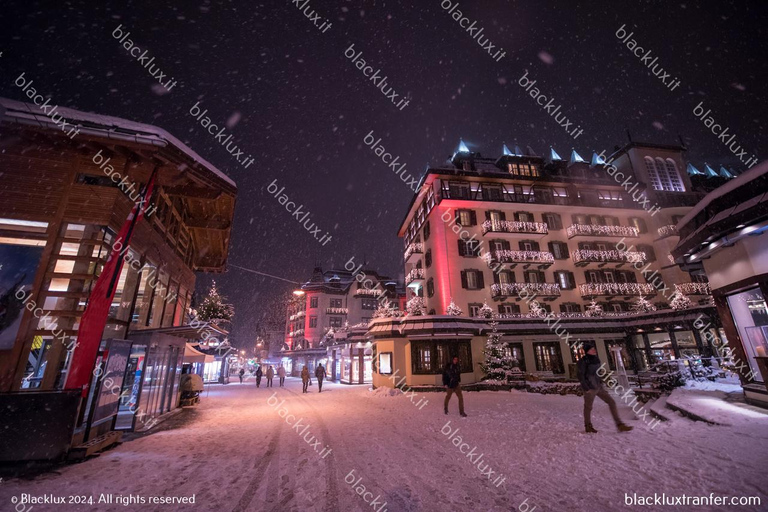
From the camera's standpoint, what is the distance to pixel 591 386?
717 cm

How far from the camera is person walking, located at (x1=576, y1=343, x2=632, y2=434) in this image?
7.02 m

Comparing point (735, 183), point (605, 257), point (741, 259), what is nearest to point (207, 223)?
→ point (735, 183)

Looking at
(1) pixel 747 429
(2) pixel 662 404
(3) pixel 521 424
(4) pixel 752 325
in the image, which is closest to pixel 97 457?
(3) pixel 521 424

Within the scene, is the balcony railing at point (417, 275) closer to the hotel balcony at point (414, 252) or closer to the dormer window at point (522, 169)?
the hotel balcony at point (414, 252)

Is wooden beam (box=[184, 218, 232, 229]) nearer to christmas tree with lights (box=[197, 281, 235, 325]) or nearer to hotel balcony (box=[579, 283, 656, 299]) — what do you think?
christmas tree with lights (box=[197, 281, 235, 325])

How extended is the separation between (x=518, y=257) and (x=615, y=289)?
30.1 ft

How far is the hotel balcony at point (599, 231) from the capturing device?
89.6 ft

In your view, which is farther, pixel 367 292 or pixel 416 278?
pixel 367 292

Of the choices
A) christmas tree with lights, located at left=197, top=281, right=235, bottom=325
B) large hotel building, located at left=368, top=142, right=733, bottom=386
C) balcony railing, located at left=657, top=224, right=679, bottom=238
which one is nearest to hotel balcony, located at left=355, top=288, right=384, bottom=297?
large hotel building, located at left=368, top=142, right=733, bottom=386

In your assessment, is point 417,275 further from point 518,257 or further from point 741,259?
point 741,259

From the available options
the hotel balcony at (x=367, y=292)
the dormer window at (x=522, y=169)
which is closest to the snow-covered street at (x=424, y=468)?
the dormer window at (x=522, y=169)

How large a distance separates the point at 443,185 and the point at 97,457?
25.8m

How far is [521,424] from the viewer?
8.70 meters

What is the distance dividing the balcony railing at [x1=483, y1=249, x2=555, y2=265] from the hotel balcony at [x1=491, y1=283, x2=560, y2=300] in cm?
195
